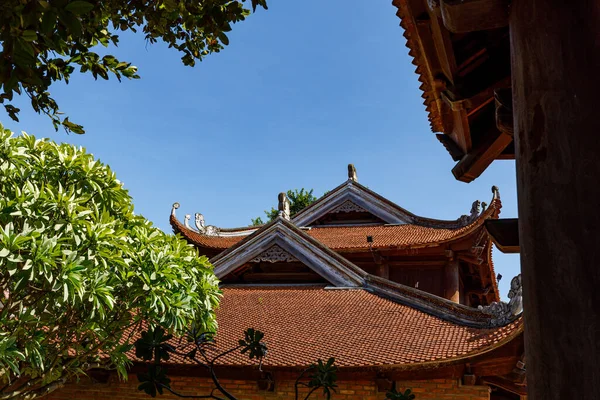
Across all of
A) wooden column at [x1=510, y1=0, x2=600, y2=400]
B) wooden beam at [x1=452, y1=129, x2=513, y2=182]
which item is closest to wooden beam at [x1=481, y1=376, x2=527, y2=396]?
wooden beam at [x1=452, y1=129, x2=513, y2=182]

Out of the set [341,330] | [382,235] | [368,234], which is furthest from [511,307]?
[368,234]

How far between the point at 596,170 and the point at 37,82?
8.14 ft

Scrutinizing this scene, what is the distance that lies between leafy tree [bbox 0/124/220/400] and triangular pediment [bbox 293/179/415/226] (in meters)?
8.94

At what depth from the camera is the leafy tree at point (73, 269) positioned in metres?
4.80

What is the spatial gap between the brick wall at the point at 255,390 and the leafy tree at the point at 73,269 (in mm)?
1491

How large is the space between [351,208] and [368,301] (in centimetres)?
637

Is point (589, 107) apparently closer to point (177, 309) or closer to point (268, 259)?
point (177, 309)

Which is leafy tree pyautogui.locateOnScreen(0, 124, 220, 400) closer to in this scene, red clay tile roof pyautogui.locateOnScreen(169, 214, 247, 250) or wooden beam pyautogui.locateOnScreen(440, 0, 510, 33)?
wooden beam pyautogui.locateOnScreen(440, 0, 510, 33)

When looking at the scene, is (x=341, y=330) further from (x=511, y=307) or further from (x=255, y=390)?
(x=511, y=307)

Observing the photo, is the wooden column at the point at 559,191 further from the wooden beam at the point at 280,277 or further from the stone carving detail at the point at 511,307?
the wooden beam at the point at 280,277

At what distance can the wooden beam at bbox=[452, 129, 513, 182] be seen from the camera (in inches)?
125

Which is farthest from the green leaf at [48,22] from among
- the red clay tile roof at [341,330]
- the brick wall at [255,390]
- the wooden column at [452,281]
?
the wooden column at [452,281]

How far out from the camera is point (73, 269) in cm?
482

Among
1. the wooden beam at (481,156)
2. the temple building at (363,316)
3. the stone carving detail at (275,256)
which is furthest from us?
the stone carving detail at (275,256)
